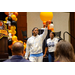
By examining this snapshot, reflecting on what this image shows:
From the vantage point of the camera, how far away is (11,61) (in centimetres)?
155

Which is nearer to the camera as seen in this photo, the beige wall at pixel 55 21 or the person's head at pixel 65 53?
the person's head at pixel 65 53

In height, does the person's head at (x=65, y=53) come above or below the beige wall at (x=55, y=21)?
below

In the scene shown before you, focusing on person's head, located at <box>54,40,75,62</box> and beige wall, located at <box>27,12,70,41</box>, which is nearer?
person's head, located at <box>54,40,75,62</box>

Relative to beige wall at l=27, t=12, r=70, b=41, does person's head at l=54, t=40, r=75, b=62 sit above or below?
below

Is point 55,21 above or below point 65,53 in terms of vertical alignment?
above

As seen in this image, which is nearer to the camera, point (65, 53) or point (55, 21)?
point (65, 53)
